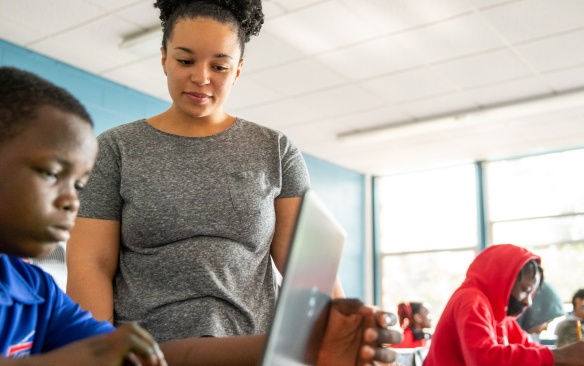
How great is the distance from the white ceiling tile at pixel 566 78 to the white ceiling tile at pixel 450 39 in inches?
29.8

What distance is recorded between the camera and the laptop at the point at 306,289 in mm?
574

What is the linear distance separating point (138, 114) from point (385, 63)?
1904mm

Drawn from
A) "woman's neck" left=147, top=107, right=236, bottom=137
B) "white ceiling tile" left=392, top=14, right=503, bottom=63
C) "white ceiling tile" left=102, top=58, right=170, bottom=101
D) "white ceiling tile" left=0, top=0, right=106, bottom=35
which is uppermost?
"white ceiling tile" left=0, top=0, right=106, bottom=35

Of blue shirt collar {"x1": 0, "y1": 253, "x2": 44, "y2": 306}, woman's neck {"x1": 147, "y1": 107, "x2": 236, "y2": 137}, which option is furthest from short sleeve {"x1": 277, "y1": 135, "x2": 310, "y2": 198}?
blue shirt collar {"x1": 0, "y1": 253, "x2": 44, "y2": 306}

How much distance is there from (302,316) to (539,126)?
223 inches

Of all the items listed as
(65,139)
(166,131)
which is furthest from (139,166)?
(65,139)

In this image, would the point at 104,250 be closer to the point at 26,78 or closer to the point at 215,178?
the point at 215,178

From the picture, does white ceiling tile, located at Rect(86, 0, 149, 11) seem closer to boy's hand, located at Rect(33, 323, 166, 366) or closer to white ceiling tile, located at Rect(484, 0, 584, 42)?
white ceiling tile, located at Rect(484, 0, 584, 42)

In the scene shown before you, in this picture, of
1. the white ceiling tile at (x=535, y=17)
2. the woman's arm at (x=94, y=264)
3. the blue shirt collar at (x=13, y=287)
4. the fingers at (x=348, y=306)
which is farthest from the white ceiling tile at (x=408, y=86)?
the blue shirt collar at (x=13, y=287)

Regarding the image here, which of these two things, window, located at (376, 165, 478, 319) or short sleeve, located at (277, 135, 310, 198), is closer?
short sleeve, located at (277, 135, 310, 198)

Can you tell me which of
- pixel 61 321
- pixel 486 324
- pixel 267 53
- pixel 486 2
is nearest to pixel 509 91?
pixel 486 2

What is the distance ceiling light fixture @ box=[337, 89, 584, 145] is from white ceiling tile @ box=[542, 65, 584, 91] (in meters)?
0.07

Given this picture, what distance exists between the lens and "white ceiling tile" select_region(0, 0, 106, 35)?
384cm

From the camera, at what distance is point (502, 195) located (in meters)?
6.78
